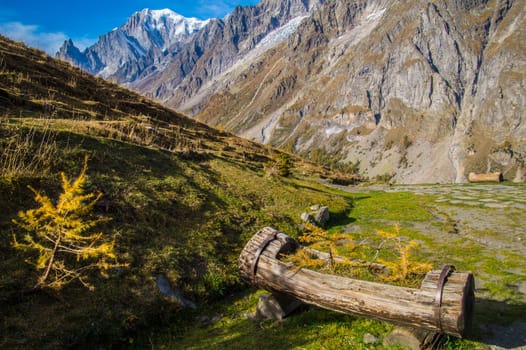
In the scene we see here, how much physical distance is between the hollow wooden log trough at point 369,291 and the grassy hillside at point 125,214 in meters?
2.87

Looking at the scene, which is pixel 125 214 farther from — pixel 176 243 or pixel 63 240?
pixel 63 240

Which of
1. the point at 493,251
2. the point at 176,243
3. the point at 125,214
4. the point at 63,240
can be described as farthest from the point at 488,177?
the point at 63,240

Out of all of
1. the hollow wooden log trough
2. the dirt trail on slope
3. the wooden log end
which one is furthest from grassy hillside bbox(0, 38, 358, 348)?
the wooden log end

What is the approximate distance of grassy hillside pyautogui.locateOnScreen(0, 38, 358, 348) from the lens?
7406mm

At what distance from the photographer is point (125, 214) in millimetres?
11062

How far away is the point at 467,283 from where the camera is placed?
5910mm

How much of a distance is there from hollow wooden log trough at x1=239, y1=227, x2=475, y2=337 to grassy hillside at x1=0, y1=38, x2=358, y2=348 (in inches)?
113

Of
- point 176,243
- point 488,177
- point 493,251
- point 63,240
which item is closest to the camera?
point 63,240

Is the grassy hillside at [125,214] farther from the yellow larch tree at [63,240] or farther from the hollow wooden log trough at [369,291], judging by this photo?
the hollow wooden log trough at [369,291]

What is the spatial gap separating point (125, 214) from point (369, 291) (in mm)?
8745

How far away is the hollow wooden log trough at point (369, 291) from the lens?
5.76 m

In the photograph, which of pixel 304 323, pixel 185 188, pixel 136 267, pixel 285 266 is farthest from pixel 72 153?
pixel 304 323

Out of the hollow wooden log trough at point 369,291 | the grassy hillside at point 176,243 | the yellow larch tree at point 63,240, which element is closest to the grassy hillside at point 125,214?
the grassy hillside at point 176,243

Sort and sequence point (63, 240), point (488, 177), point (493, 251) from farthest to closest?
1. point (488, 177)
2. point (493, 251)
3. point (63, 240)
